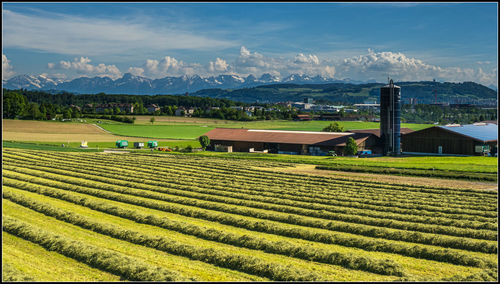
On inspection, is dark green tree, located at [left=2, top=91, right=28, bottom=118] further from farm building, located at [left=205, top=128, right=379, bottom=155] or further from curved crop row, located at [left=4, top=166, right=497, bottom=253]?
curved crop row, located at [left=4, top=166, right=497, bottom=253]

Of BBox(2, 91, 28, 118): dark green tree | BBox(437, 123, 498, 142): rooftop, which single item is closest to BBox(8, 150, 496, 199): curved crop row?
BBox(437, 123, 498, 142): rooftop

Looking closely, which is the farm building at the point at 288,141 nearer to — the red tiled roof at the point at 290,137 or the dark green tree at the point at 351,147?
the red tiled roof at the point at 290,137

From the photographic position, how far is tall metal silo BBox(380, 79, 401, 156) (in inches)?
3337

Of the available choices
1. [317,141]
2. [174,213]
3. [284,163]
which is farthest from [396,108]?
[174,213]

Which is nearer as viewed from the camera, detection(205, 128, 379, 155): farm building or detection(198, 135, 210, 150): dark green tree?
detection(205, 128, 379, 155): farm building

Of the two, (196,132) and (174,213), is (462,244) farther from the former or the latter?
(196,132)

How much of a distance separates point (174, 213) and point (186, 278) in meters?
14.4

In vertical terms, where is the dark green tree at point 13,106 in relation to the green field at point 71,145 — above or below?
above

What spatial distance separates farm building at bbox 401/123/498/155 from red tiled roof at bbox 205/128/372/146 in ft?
27.4

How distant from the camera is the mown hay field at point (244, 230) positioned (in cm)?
2028

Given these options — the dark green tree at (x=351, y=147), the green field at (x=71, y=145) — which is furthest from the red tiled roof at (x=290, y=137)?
the green field at (x=71, y=145)

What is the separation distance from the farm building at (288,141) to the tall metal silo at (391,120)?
128 inches

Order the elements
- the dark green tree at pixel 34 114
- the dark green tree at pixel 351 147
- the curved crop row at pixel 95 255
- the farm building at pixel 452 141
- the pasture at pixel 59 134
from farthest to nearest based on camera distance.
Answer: the dark green tree at pixel 34 114
the pasture at pixel 59 134
the dark green tree at pixel 351 147
the farm building at pixel 452 141
the curved crop row at pixel 95 255

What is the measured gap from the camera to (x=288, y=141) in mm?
88438
